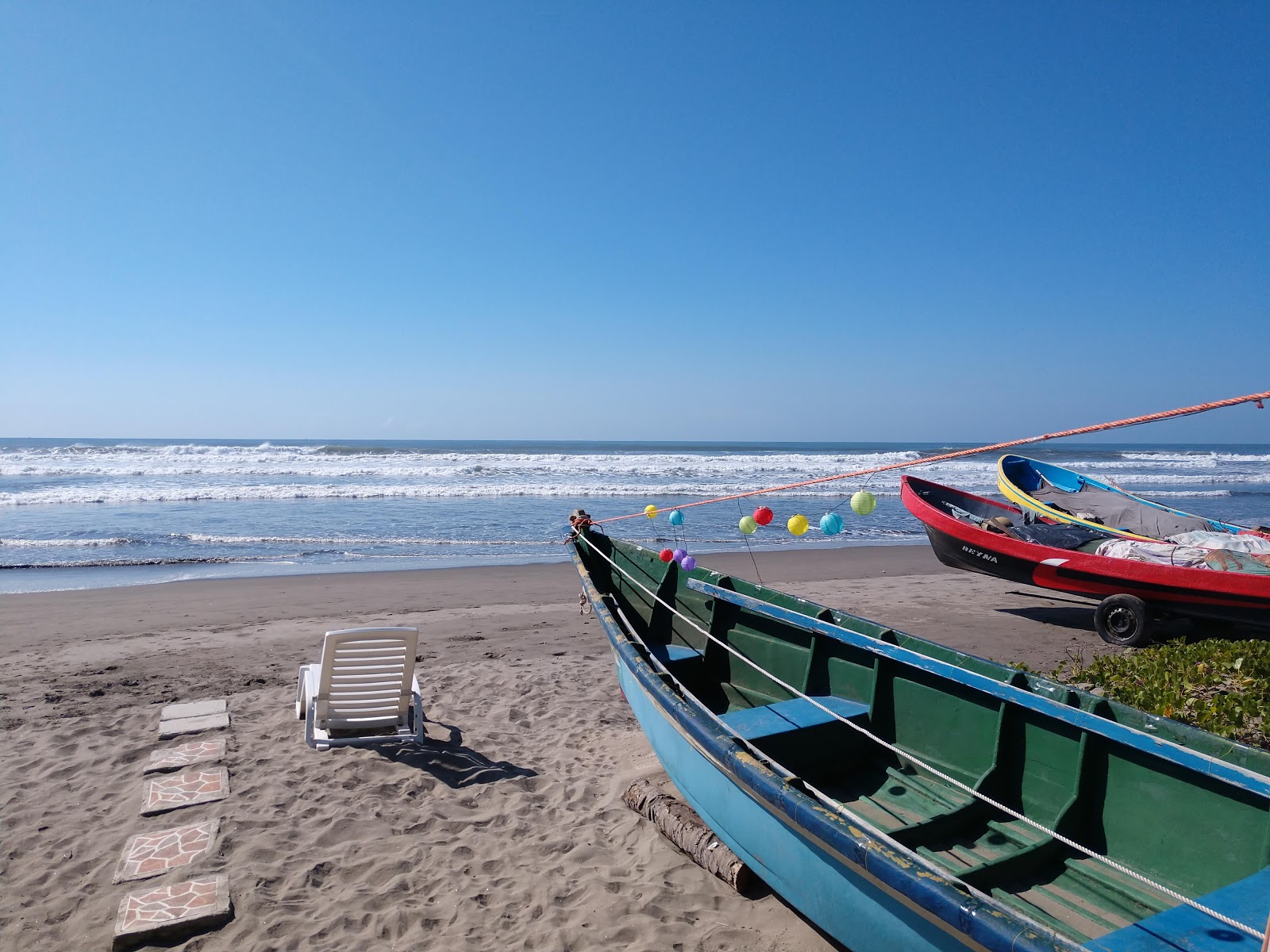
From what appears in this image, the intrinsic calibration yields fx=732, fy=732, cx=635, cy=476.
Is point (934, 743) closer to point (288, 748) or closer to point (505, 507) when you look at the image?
point (288, 748)

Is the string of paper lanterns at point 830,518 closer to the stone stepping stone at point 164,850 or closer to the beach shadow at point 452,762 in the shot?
the beach shadow at point 452,762

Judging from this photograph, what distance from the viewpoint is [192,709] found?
20.2 feet

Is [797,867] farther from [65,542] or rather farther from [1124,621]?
[65,542]

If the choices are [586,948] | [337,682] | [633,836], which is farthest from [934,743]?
[337,682]

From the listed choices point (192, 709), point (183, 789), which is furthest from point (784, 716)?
point (192, 709)

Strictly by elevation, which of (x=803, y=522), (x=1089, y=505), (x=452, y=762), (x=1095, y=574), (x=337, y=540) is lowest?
(x=452, y=762)

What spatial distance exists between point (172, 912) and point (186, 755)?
197cm

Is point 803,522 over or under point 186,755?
over

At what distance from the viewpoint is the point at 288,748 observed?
17.7ft

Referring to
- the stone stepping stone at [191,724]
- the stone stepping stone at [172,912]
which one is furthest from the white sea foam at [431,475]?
the stone stepping stone at [172,912]

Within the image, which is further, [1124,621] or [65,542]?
[65,542]

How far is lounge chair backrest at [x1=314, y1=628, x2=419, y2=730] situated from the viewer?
525cm

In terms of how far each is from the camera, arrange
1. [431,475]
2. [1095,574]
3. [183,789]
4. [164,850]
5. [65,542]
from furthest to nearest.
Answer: [431,475]
[65,542]
[1095,574]
[183,789]
[164,850]

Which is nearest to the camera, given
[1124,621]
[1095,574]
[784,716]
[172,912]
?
[172,912]
